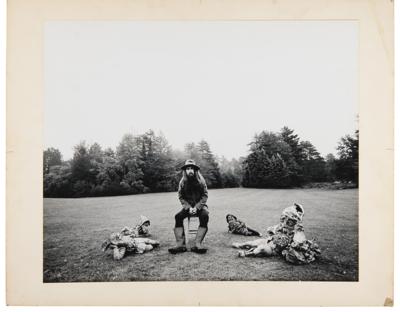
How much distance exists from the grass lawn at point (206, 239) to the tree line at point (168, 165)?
0.15 m

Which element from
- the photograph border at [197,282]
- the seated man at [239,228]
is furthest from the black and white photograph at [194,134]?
the photograph border at [197,282]

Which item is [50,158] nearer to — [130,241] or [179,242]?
[130,241]

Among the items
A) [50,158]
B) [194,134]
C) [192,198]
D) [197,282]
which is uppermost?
[194,134]

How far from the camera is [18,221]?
5777 mm

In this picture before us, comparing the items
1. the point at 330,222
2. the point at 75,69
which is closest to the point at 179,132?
the point at 75,69

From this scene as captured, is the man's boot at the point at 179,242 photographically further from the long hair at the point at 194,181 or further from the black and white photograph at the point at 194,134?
the long hair at the point at 194,181

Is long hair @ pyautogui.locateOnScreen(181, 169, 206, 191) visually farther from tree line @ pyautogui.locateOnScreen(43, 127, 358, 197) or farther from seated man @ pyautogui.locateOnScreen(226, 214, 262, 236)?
seated man @ pyautogui.locateOnScreen(226, 214, 262, 236)

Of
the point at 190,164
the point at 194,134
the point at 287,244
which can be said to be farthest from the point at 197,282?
the point at 194,134

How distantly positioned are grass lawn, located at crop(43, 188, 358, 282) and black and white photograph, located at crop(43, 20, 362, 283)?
0.02m

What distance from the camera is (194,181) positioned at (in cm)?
600

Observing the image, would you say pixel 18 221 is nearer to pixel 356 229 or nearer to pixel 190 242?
pixel 190 242

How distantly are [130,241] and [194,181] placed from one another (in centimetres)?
122

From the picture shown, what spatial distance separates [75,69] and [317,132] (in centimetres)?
353

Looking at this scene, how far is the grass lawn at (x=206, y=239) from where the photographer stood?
18.8ft
